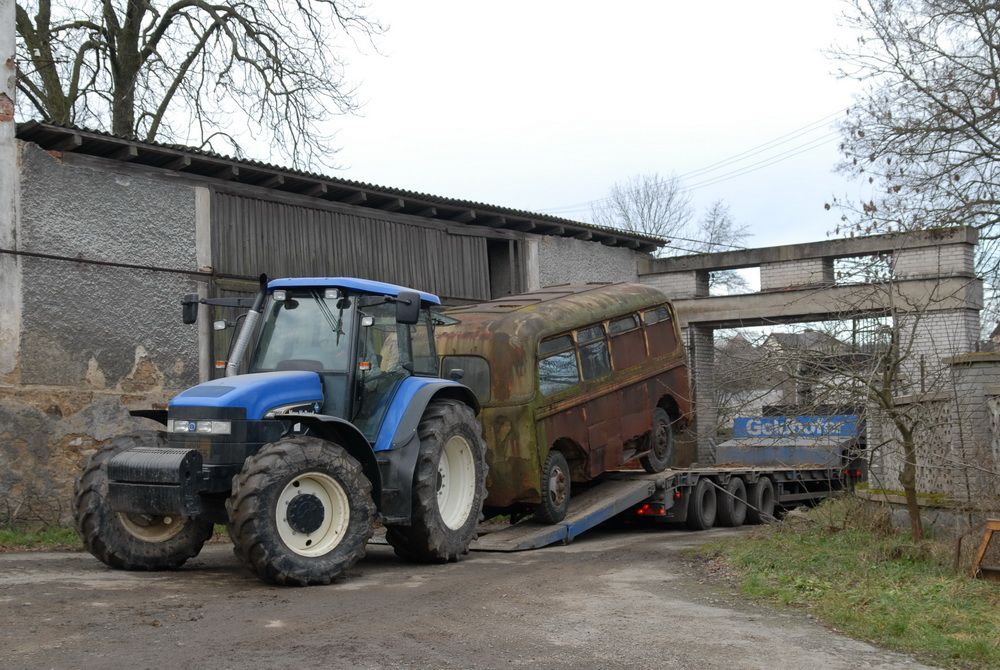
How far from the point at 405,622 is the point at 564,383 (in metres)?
6.19

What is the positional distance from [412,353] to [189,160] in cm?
553

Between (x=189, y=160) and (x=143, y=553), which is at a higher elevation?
(x=189, y=160)

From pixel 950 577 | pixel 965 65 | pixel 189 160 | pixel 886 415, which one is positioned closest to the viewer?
pixel 950 577

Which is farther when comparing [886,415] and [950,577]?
[886,415]

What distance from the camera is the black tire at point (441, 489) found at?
33.3 feet

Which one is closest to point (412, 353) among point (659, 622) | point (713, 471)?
point (659, 622)

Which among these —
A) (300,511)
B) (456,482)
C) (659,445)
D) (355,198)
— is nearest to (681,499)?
(659,445)

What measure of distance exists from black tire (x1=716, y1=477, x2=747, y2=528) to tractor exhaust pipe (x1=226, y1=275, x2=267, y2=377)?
8.68 m

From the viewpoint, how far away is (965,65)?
19.4 metres

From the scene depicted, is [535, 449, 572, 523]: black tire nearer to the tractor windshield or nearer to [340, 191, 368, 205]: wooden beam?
the tractor windshield

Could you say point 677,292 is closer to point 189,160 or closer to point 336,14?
point 336,14

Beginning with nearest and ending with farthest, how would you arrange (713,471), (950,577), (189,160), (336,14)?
(950,577) < (189,160) < (713,471) < (336,14)

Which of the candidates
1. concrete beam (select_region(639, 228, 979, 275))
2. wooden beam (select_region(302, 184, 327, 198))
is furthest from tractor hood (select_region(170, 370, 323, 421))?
concrete beam (select_region(639, 228, 979, 275))

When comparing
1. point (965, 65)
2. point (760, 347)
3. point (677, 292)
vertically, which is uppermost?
point (965, 65)
